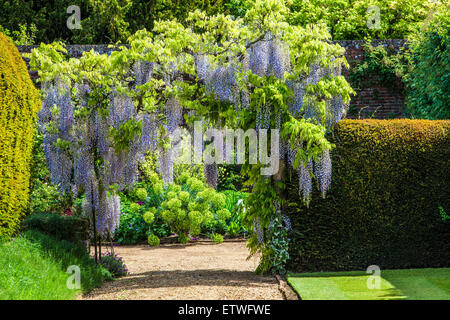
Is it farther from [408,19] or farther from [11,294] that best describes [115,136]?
[408,19]

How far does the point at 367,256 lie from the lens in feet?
21.7

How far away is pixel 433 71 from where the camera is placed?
9.46 m

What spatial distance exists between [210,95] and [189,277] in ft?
7.38

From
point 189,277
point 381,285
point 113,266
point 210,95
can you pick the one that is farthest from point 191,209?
point 381,285

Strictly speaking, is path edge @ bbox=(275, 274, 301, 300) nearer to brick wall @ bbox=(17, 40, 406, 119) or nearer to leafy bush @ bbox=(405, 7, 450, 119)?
leafy bush @ bbox=(405, 7, 450, 119)

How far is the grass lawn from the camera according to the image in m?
5.30

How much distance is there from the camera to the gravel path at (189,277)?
5.56m

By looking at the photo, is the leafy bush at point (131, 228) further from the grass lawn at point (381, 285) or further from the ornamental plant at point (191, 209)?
the grass lawn at point (381, 285)

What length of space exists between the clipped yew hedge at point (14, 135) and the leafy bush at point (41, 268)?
46cm

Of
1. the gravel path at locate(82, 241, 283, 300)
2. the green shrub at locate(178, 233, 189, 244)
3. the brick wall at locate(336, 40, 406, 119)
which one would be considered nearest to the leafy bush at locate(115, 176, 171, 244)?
the green shrub at locate(178, 233, 189, 244)

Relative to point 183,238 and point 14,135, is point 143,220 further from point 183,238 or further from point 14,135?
point 14,135

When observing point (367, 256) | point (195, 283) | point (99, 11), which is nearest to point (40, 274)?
point (195, 283)

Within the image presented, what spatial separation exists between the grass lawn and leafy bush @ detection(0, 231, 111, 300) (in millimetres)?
2319

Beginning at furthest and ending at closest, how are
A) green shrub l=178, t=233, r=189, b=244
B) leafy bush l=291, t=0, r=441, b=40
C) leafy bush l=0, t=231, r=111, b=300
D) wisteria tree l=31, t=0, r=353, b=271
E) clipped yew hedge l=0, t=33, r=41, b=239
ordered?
leafy bush l=291, t=0, r=441, b=40 < green shrub l=178, t=233, r=189, b=244 < clipped yew hedge l=0, t=33, r=41, b=239 < wisteria tree l=31, t=0, r=353, b=271 < leafy bush l=0, t=231, r=111, b=300
